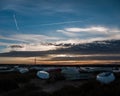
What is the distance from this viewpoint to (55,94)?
75.2 ft

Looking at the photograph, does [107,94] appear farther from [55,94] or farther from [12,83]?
[12,83]

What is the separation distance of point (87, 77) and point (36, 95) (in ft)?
66.0

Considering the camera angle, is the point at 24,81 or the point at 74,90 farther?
the point at 24,81

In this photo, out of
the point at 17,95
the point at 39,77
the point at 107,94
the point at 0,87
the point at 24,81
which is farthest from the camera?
the point at 39,77

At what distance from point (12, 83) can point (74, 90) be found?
9.01m

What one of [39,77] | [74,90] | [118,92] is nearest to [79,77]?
[39,77]

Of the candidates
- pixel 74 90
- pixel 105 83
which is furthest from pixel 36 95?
pixel 105 83

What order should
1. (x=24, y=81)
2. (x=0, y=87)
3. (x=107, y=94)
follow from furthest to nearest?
(x=24, y=81) < (x=0, y=87) < (x=107, y=94)

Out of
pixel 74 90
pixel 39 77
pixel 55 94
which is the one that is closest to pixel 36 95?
pixel 55 94

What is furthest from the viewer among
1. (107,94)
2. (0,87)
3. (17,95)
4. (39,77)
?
(39,77)

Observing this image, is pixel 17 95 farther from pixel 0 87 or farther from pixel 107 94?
pixel 107 94

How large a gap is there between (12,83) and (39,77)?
13031 mm

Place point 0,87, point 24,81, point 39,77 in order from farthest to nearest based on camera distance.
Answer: point 39,77 → point 24,81 → point 0,87

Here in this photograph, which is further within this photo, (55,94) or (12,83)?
(12,83)
